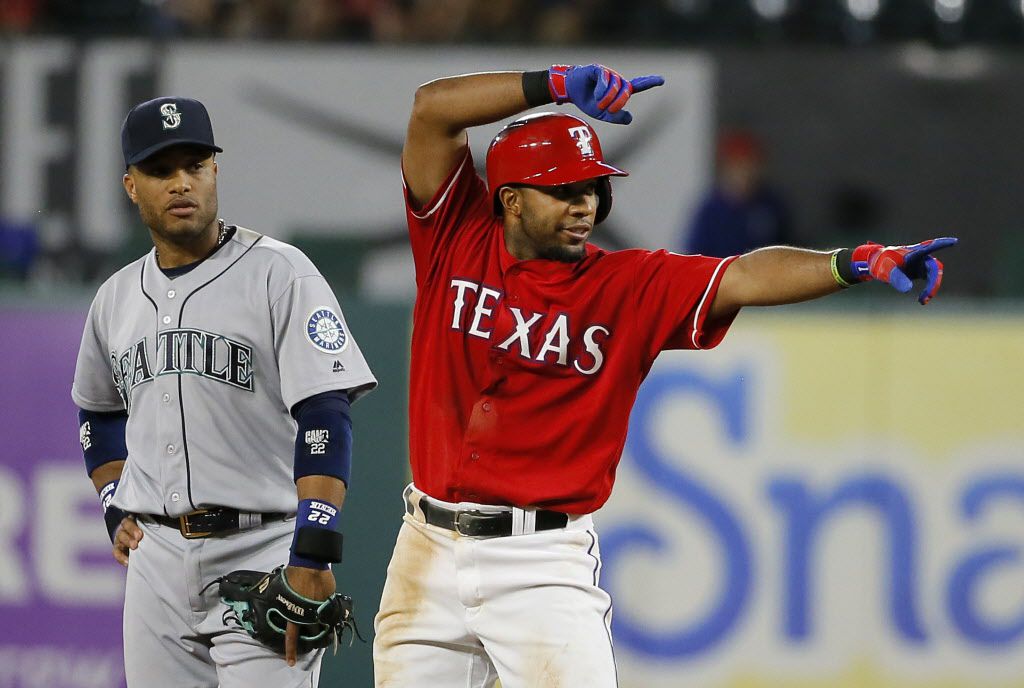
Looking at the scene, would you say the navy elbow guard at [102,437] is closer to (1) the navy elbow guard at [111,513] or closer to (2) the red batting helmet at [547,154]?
(1) the navy elbow guard at [111,513]

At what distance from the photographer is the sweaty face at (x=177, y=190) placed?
3.47 m

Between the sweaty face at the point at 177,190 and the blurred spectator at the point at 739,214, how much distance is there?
466cm

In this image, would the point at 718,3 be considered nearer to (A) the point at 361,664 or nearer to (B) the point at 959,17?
(B) the point at 959,17

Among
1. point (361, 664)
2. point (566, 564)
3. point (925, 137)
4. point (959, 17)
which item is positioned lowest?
point (361, 664)

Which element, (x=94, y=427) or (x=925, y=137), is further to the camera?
(x=925, y=137)

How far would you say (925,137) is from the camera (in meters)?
8.59

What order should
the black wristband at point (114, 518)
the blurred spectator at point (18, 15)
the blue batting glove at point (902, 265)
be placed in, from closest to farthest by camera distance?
the blue batting glove at point (902, 265) < the black wristband at point (114, 518) < the blurred spectator at point (18, 15)

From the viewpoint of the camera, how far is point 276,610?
322 centimetres

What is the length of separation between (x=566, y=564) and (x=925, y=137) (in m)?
5.92

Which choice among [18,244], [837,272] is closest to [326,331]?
[837,272]

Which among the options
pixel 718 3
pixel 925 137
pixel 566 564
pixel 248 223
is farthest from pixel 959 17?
pixel 566 564

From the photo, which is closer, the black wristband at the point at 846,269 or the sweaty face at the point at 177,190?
the black wristband at the point at 846,269

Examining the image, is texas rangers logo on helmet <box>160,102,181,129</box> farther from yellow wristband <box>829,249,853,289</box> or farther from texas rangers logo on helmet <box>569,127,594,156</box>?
yellow wristband <box>829,249,853,289</box>

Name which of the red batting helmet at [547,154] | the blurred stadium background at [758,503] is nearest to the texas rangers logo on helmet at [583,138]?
the red batting helmet at [547,154]
